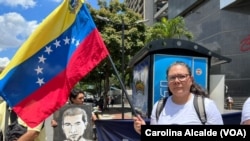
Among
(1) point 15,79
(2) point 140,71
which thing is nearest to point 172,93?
(1) point 15,79

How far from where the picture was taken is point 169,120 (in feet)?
11.1

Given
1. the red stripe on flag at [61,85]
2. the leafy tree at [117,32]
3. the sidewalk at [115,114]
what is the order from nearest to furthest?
the red stripe on flag at [61,85], the sidewalk at [115,114], the leafy tree at [117,32]

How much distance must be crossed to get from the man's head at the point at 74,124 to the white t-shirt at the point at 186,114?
3111 millimetres

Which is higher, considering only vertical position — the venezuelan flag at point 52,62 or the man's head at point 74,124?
the venezuelan flag at point 52,62

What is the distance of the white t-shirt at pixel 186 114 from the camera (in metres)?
3.29

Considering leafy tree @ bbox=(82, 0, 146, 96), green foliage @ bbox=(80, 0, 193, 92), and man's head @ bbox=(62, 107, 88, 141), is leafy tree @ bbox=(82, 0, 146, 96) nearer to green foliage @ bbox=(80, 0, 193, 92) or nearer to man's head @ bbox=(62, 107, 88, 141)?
green foliage @ bbox=(80, 0, 193, 92)

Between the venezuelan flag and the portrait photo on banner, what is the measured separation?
2.13 meters

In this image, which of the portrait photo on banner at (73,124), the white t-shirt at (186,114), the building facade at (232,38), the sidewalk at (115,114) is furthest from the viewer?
the building facade at (232,38)

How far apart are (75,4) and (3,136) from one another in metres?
1.59

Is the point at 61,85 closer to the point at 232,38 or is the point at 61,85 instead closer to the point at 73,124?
the point at 73,124

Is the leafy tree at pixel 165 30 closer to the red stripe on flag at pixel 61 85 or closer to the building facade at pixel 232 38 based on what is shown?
the building facade at pixel 232 38

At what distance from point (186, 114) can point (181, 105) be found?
0.11 metres

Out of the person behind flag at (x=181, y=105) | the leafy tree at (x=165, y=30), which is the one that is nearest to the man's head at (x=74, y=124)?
the person behind flag at (x=181, y=105)

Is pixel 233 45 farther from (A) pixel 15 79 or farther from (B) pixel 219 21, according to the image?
(A) pixel 15 79
